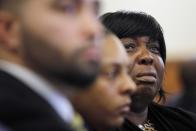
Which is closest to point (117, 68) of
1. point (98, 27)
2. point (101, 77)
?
point (101, 77)

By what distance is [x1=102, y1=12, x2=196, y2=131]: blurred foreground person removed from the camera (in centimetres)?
150

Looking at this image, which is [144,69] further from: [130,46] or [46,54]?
[46,54]

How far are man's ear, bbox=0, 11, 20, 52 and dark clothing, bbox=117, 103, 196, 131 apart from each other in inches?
29.5

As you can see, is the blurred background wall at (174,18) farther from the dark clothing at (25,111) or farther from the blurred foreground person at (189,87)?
the dark clothing at (25,111)

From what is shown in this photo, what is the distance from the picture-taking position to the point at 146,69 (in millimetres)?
1511

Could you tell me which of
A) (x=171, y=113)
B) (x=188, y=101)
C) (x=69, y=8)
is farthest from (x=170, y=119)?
(x=69, y=8)

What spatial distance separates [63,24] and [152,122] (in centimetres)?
76

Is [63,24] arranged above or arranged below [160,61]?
above

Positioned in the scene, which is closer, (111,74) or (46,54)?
(46,54)

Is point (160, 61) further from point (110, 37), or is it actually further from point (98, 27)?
point (98, 27)

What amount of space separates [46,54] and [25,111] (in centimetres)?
10

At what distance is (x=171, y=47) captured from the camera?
194 inches

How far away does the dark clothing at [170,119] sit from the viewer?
1530 mm

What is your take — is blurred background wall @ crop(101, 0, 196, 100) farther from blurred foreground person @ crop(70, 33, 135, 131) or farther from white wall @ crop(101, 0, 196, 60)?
blurred foreground person @ crop(70, 33, 135, 131)
